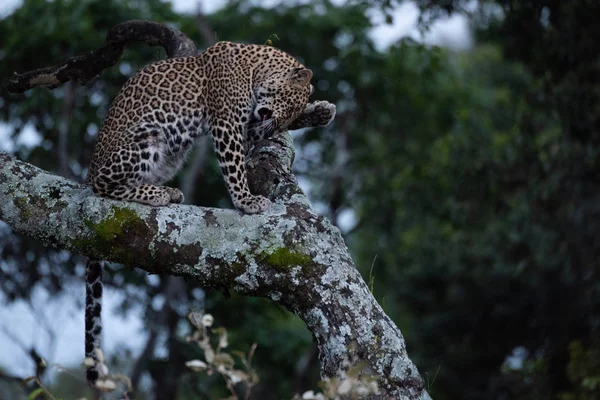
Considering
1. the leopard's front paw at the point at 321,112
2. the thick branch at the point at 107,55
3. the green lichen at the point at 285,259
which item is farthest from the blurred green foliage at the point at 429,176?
the green lichen at the point at 285,259

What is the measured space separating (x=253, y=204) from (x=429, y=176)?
12645 millimetres

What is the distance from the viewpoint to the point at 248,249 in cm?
582

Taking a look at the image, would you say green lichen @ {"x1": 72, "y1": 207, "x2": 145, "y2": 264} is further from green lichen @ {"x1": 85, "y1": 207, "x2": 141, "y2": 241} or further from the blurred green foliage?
the blurred green foliage

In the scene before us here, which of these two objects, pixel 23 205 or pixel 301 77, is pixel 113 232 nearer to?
pixel 23 205

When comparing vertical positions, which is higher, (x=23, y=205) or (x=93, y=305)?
Result: (x=23, y=205)

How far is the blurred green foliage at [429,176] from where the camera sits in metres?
13.6

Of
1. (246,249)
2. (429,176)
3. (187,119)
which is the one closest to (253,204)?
(246,249)

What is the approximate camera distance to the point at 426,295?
23.4m

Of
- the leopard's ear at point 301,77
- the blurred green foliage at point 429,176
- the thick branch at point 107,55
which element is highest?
the leopard's ear at point 301,77

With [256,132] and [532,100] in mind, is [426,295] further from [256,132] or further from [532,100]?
[256,132]

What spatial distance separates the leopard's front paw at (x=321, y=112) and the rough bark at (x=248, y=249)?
1.40m

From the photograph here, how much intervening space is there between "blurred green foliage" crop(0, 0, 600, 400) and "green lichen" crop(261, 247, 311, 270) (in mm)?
4447

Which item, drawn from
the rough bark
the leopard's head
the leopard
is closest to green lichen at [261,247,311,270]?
the rough bark

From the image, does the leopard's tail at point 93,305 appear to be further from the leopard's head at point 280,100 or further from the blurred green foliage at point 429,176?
the blurred green foliage at point 429,176
